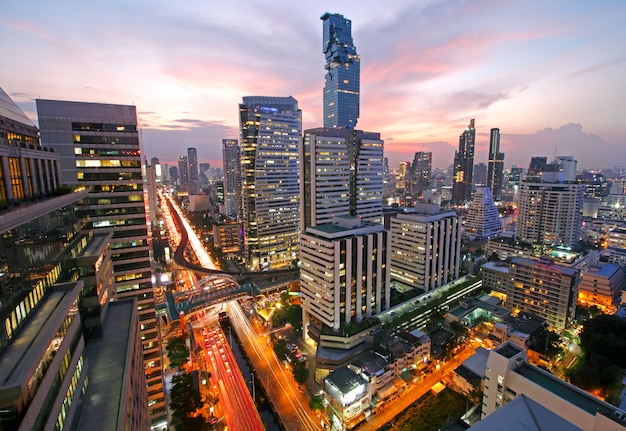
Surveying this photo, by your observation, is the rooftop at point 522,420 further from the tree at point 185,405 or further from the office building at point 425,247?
the office building at point 425,247

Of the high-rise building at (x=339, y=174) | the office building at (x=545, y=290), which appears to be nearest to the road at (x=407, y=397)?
the office building at (x=545, y=290)

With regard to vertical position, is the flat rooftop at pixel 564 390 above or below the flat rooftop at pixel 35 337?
below

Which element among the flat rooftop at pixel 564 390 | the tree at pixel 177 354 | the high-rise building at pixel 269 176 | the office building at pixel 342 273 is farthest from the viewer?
the high-rise building at pixel 269 176

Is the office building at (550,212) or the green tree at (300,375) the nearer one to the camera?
the green tree at (300,375)

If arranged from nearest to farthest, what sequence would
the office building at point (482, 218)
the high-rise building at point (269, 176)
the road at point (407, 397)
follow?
the road at point (407, 397) → the high-rise building at point (269, 176) → the office building at point (482, 218)

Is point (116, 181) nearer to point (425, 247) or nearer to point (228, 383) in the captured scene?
point (228, 383)

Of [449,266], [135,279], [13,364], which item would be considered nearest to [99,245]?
[13,364]

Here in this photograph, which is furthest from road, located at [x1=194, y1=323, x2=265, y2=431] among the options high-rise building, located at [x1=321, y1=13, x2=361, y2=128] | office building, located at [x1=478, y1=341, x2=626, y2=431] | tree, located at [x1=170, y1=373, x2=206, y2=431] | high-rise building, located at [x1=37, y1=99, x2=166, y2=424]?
high-rise building, located at [x1=321, y1=13, x2=361, y2=128]

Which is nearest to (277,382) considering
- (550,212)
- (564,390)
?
(564,390)
